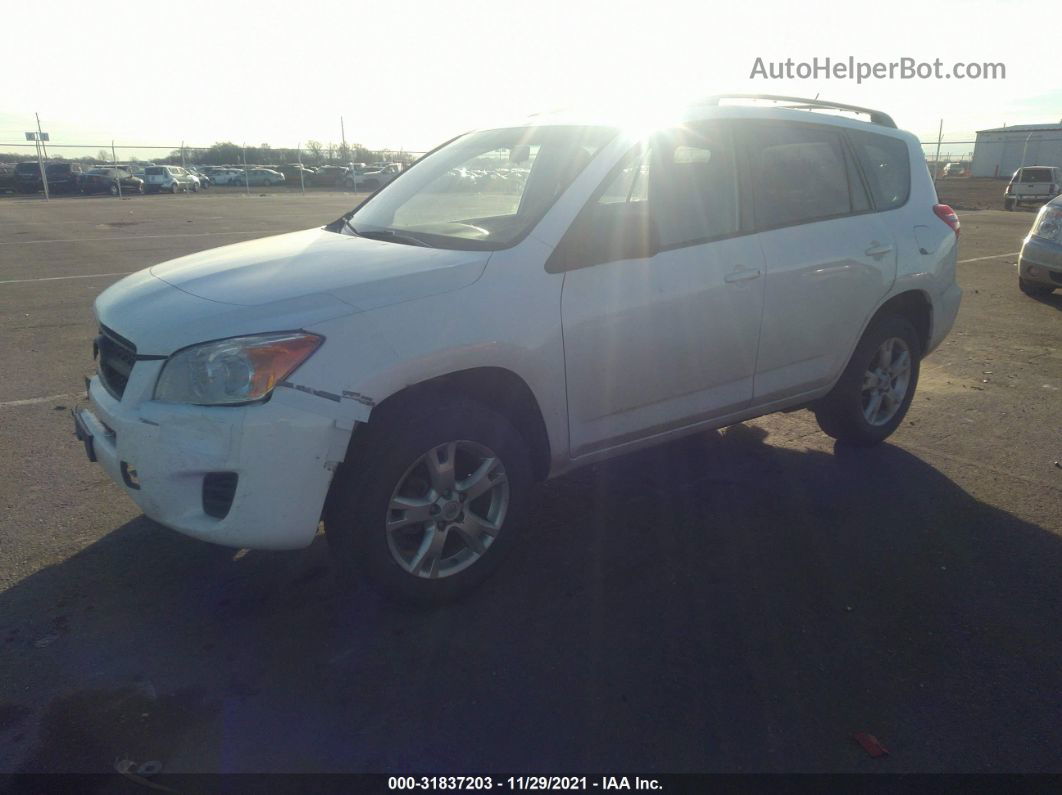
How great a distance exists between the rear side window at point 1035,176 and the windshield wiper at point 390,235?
103ft

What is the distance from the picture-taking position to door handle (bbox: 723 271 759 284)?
3881mm

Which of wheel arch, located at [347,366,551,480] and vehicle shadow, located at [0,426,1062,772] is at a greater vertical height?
wheel arch, located at [347,366,551,480]

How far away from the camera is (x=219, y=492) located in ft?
9.27

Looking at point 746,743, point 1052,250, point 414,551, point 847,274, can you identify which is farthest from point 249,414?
point 1052,250

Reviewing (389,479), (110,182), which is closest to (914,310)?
(389,479)

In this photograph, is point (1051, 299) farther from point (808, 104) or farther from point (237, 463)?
point (237, 463)

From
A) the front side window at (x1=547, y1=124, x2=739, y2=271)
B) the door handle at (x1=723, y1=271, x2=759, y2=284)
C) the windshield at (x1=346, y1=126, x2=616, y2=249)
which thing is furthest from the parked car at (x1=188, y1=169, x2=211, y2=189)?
the door handle at (x1=723, y1=271, x2=759, y2=284)

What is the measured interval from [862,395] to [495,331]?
8.94 ft

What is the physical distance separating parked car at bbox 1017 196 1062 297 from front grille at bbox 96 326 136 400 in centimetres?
970

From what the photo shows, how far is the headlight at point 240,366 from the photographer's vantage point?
2.80 metres

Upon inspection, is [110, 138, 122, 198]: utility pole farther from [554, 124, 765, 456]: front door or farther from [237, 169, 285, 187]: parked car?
[554, 124, 765, 456]: front door

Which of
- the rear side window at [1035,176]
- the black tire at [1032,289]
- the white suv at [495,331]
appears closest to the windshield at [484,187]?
the white suv at [495,331]

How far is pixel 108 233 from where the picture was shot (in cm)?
1698

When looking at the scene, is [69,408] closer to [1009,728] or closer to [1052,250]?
[1009,728]
